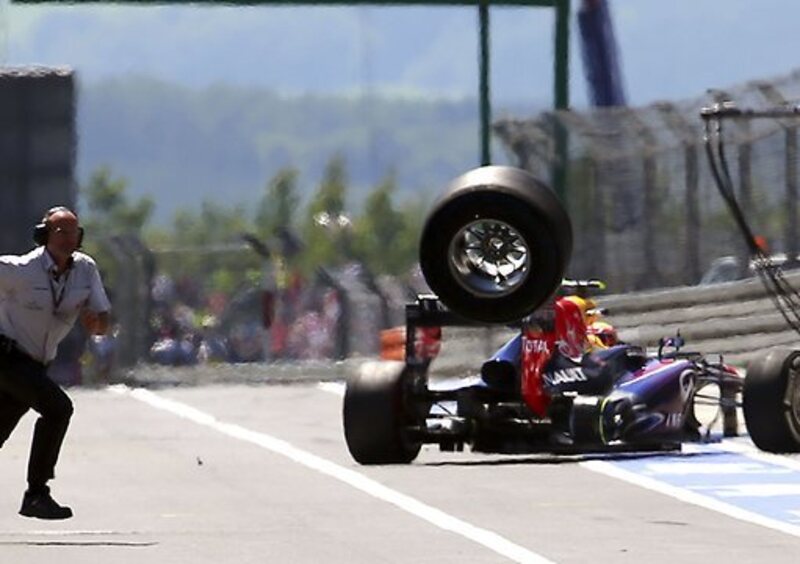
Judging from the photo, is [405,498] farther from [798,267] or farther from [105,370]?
[105,370]

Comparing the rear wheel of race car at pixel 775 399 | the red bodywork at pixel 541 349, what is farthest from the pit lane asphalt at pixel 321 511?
the rear wheel of race car at pixel 775 399

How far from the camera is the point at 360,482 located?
2092cm

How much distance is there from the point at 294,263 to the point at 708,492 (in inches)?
848

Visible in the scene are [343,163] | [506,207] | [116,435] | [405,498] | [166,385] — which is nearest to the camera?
[405,498]

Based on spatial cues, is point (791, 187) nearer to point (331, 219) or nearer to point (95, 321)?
point (95, 321)

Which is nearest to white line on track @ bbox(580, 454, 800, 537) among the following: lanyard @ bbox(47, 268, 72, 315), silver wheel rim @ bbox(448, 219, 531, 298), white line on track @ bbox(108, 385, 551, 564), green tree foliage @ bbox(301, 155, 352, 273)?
silver wheel rim @ bbox(448, 219, 531, 298)

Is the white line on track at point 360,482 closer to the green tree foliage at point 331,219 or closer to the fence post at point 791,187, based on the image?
the fence post at point 791,187

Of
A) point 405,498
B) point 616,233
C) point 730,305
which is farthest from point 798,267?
point 405,498

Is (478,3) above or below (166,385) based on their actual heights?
above

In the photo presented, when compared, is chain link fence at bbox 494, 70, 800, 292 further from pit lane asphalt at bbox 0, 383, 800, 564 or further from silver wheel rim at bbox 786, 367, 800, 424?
silver wheel rim at bbox 786, 367, 800, 424

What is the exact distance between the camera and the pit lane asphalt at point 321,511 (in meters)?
16.2

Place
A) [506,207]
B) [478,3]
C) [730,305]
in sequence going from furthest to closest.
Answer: [478,3]
[730,305]
[506,207]

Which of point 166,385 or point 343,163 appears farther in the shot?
point 343,163

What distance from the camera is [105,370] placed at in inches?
1453
